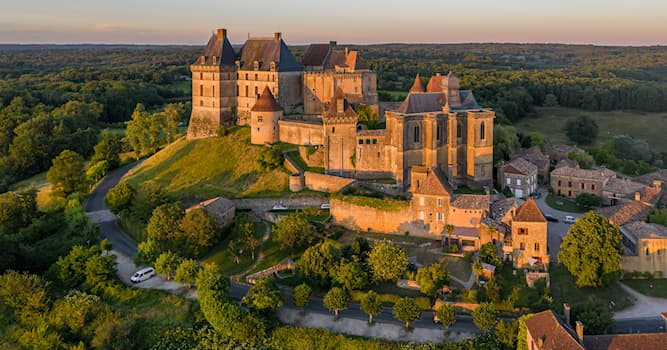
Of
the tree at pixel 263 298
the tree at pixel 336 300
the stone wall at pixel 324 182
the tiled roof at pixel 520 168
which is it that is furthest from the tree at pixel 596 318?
the stone wall at pixel 324 182

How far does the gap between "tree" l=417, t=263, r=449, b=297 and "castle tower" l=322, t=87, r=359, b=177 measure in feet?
52.3

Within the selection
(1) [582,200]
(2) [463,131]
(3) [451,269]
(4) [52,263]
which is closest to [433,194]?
(3) [451,269]

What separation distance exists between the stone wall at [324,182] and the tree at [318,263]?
9.92 metres

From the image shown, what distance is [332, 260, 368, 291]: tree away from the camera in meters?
37.4

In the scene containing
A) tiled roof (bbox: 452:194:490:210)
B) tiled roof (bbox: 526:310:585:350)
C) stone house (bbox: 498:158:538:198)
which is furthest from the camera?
stone house (bbox: 498:158:538:198)

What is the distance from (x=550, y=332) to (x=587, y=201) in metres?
24.7

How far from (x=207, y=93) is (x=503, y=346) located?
4145cm

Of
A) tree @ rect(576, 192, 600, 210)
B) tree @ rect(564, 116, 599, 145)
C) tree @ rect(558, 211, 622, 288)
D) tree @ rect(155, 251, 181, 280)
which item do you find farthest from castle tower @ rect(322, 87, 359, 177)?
tree @ rect(564, 116, 599, 145)

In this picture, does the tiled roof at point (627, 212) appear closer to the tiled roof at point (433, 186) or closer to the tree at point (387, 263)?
the tiled roof at point (433, 186)

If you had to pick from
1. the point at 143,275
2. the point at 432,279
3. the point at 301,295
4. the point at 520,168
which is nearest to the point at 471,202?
the point at 432,279

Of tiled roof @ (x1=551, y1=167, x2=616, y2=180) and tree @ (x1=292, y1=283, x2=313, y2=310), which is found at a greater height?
tiled roof @ (x1=551, y1=167, x2=616, y2=180)

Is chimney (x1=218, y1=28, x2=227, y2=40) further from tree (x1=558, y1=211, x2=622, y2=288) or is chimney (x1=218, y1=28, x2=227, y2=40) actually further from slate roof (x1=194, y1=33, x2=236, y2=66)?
tree (x1=558, y1=211, x2=622, y2=288)

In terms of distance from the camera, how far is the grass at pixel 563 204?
50.9m

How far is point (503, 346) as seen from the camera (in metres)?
32.4
